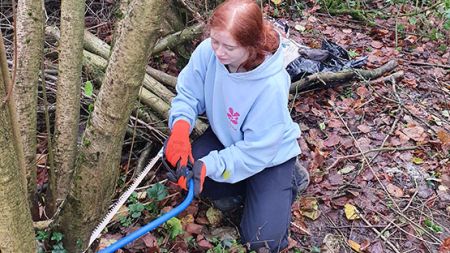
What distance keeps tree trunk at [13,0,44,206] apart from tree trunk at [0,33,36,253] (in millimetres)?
547

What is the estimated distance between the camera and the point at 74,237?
6.28 feet

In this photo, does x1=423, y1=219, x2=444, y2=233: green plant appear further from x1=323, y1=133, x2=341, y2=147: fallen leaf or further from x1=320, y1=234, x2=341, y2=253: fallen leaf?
x1=323, y1=133, x2=341, y2=147: fallen leaf

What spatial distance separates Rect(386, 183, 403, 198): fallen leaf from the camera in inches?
117

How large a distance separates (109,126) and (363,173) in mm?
1924

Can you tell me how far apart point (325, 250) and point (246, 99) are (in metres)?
0.92

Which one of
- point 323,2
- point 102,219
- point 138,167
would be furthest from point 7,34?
point 323,2

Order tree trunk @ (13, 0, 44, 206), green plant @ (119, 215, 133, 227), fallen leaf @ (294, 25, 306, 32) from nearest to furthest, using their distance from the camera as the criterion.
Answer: tree trunk @ (13, 0, 44, 206)
green plant @ (119, 215, 133, 227)
fallen leaf @ (294, 25, 306, 32)

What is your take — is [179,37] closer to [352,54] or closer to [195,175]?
[195,175]

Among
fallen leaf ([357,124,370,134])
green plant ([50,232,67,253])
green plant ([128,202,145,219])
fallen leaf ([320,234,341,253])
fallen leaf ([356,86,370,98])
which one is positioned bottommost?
fallen leaf ([357,124,370,134])

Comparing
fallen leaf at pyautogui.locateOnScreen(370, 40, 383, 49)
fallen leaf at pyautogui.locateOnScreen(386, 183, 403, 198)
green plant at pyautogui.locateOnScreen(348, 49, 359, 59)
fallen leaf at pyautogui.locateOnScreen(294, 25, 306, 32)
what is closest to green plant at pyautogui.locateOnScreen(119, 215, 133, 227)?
fallen leaf at pyautogui.locateOnScreen(386, 183, 403, 198)

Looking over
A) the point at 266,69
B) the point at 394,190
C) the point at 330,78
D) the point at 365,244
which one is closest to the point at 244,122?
the point at 266,69

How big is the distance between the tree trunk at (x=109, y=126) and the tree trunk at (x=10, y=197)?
32 cm

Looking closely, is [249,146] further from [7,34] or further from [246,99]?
[7,34]

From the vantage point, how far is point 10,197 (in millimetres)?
1228
